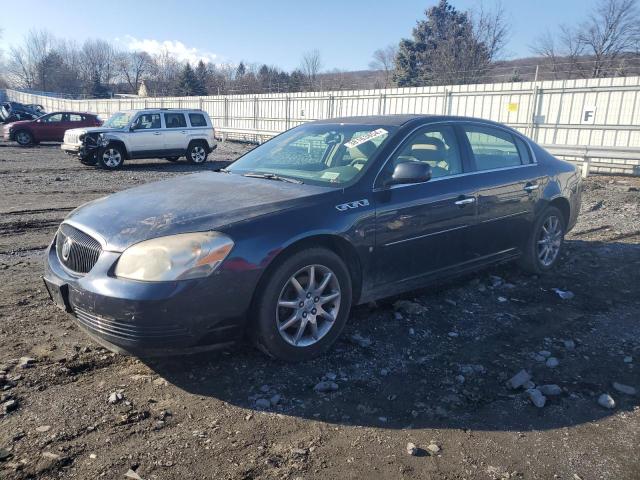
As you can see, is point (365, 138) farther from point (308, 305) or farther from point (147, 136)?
point (147, 136)

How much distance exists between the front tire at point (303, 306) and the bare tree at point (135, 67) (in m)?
108

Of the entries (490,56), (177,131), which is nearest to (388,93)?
(177,131)

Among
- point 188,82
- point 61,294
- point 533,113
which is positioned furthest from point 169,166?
point 188,82

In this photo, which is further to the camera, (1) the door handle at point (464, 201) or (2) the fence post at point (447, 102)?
(2) the fence post at point (447, 102)

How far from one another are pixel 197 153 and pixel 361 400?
52.5 feet

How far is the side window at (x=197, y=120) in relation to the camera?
17.8 metres

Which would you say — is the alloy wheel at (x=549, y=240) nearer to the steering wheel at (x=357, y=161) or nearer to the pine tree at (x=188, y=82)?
the steering wheel at (x=357, y=161)

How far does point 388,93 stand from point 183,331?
19191 mm

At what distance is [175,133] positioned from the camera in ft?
56.6

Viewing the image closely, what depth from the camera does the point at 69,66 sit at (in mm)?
95375

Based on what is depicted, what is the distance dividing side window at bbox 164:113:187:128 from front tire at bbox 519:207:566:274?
1417cm

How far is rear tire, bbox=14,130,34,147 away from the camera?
2388 cm

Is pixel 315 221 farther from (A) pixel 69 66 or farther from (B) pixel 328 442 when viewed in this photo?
(A) pixel 69 66

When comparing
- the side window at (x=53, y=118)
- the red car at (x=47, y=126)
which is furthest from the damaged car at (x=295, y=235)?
the side window at (x=53, y=118)
